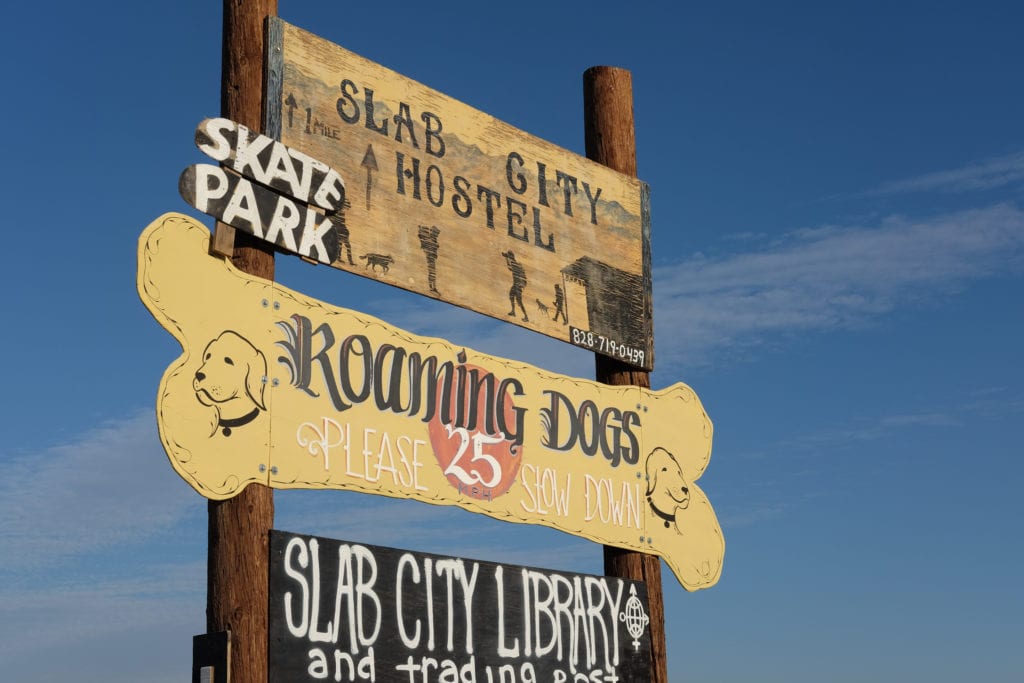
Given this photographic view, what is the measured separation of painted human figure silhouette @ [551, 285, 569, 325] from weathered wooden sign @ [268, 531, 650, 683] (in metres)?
1.56

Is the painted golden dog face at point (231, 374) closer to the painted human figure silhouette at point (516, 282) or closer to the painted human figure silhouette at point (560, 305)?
the painted human figure silhouette at point (516, 282)

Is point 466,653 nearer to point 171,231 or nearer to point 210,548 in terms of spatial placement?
point 210,548

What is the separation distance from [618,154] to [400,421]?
9.81 ft

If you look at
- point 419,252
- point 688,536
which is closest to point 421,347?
point 419,252

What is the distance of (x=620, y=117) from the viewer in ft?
29.7

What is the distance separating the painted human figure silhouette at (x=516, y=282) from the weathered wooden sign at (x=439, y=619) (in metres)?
1.53

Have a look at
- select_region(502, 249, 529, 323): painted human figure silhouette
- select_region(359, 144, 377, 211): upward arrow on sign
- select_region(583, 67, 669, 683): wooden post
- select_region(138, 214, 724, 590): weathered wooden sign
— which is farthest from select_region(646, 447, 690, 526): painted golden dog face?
select_region(359, 144, 377, 211): upward arrow on sign

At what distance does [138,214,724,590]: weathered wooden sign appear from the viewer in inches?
238

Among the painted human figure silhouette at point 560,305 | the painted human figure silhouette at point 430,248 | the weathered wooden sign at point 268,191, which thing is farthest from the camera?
the painted human figure silhouette at point 560,305

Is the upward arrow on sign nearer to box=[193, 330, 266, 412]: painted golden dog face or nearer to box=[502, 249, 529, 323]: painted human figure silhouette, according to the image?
box=[502, 249, 529, 323]: painted human figure silhouette

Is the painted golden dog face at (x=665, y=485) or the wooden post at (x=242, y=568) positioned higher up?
the painted golden dog face at (x=665, y=485)

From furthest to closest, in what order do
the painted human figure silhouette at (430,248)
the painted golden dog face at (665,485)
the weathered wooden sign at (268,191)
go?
the painted golden dog face at (665,485)
the painted human figure silhouette at (430,248)
the weathered wooden sign at (268,191)

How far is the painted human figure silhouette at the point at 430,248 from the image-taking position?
7.25 metres

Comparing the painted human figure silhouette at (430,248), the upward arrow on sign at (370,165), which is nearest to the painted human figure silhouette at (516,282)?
the painted human figure silhouette at (430,248)
